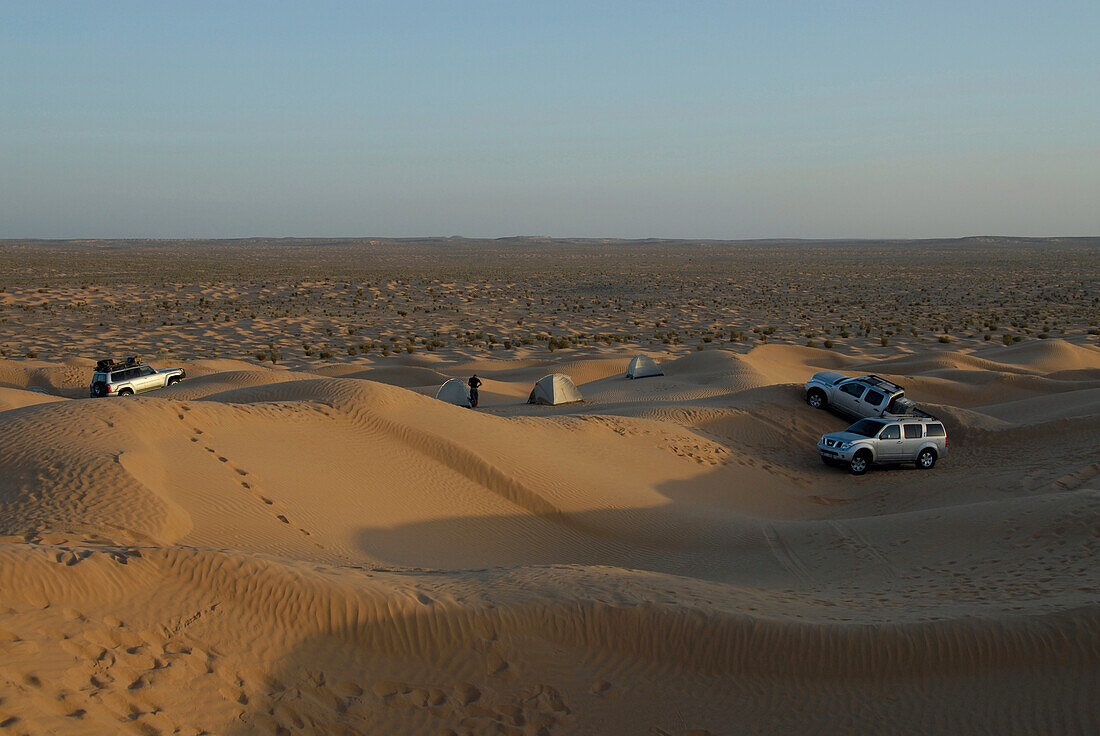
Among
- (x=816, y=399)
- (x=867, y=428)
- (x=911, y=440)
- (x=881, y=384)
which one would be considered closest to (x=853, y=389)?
(x=881, y=384)

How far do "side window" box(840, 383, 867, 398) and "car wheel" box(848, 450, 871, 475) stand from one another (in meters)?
3.17

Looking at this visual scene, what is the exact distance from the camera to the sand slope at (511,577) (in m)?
6.81

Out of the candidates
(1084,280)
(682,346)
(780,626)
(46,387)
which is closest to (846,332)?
(682,346)

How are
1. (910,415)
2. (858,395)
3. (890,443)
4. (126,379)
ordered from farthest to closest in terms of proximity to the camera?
1. (126,379)
2. (858,395)
3. (910,415)
4. (890,443)

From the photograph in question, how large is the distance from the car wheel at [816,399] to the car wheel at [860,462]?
4319 mm

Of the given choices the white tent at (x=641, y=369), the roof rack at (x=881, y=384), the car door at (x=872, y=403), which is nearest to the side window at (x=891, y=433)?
the car door at (x=872, y=403)

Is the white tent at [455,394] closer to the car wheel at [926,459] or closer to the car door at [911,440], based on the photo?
the car door at [911,440]

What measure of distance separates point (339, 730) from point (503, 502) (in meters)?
8.57

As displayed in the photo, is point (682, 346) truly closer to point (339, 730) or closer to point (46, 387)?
point (46, 387)

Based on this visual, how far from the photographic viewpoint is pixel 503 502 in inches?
592

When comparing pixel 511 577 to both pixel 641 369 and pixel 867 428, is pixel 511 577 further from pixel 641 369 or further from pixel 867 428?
pixel 641 369

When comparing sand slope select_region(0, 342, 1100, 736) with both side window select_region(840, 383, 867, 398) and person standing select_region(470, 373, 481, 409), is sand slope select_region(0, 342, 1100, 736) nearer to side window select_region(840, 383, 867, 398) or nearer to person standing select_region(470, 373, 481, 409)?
side window select_region(840, 383, 867, 398)

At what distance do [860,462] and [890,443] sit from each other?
0.82m

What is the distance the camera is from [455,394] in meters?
24.8
